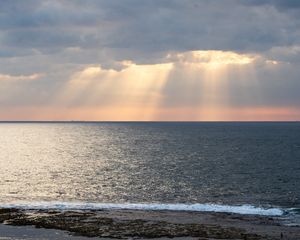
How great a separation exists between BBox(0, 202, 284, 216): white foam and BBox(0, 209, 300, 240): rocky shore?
2.83m

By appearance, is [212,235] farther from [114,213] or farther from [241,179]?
[241,179]

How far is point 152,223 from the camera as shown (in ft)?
144

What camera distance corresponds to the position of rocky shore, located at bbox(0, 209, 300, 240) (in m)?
39.5

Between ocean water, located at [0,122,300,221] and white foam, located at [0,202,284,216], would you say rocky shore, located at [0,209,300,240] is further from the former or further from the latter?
Result: ocean water, located at [0,122,300,221]

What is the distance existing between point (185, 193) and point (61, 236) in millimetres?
30058

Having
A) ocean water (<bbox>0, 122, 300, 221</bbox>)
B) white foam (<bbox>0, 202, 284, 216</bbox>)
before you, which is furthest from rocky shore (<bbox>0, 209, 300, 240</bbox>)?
ocean water (<bbox>0, 122, 300, 221</bbox>)

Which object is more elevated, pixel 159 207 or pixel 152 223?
pixel 152 223

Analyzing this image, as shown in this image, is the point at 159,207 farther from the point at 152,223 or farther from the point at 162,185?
the point at 162,185

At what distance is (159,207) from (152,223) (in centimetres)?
1120

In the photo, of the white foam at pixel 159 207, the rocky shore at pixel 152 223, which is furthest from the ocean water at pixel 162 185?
the rocky shore at pixel 152 223

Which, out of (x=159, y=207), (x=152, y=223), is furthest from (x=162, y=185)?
(x=152, y=223)

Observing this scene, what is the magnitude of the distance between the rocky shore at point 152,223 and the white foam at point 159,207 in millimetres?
2832

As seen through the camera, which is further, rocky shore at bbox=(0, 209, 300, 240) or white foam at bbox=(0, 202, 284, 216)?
white foam at bbox=(0, 202, 284, 216)

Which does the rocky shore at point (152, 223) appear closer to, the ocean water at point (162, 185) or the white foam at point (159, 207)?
the white foam at point (159, 207)
